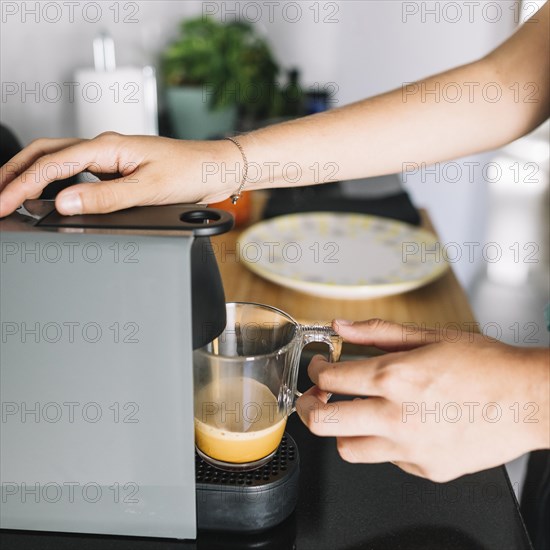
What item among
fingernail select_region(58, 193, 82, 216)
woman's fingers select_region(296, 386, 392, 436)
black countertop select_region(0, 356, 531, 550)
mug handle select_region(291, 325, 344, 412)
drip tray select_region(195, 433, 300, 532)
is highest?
fingernail select_region(58, 193, 82, 216)

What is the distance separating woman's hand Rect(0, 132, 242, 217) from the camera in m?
0.64

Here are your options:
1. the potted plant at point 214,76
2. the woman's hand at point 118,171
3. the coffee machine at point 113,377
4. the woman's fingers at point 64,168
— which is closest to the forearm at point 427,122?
the woman's hand at point 118,171

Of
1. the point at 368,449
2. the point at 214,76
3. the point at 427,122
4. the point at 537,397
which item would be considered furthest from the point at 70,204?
the point at 214,76

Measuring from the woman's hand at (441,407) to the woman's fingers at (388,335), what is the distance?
55 millimetres

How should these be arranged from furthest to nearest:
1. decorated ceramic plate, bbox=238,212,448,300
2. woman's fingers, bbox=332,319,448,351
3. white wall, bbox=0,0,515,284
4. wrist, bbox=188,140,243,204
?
A: 1. white wall, bbox=0,0,515,284
2. decorated ceramic plate, bbox=238,212,448,300
3. wrist, bbox=188,140,243,204
4. woman's fingers, bbox=332,319,448,351

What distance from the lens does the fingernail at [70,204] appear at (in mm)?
617

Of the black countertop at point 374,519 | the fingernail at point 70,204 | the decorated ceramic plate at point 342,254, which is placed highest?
the fingernail at point 70,204

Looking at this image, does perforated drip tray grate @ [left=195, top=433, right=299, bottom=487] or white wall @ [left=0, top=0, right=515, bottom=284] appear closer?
perforated drip tray grate @ [left=195, top=433, right=299, bottom=487]

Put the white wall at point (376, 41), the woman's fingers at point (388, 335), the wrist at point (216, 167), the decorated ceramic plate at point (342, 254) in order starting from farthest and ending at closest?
the white wall at point (376, 41), the decorated ceramic plate at point (342, 254), the wrist at point (216, 167), the woman's fingers at point (388, 335)

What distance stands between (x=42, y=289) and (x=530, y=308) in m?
2.19

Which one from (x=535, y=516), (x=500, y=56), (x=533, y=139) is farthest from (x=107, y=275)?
(x=533, y=139)

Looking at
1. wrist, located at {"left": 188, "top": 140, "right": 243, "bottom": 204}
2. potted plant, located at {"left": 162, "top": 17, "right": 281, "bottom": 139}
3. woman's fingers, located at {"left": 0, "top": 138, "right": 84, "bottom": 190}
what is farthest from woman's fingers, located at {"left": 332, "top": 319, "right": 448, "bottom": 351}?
potted plant, located at {"left": 162, "top": 17, "right": 281, "bottom": 139}

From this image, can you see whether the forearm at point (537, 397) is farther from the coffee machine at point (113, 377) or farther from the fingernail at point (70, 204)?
the fingernail at point (70, 204)

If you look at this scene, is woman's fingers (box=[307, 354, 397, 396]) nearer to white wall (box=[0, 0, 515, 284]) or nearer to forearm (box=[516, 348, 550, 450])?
forearm (box=[516, 348, 550, 450])
